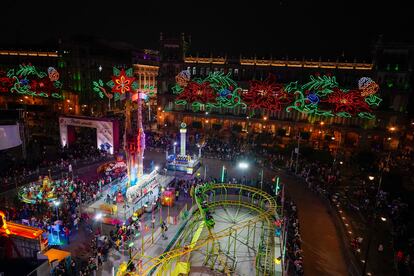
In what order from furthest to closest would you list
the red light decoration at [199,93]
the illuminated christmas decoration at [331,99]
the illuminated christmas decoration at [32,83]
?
the illuminated christmas decoration at [32,83] < the red light decoration at [199,93] < the illuminated christmas decoration at [331,99]

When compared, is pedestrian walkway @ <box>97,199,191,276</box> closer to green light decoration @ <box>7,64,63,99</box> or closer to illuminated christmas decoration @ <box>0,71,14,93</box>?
green light decoration @ <box>7,64,63,99</box>

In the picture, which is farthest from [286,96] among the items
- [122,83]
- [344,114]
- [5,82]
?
[5,82]

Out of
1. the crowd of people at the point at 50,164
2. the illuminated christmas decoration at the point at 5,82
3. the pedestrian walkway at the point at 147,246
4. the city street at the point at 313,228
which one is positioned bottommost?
the pedestrian walkway at the point at 147,246

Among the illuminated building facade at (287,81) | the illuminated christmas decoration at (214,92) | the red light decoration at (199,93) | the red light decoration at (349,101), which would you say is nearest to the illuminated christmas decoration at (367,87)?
the red light decoration at (349,101)

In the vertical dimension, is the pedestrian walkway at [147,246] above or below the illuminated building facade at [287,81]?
below

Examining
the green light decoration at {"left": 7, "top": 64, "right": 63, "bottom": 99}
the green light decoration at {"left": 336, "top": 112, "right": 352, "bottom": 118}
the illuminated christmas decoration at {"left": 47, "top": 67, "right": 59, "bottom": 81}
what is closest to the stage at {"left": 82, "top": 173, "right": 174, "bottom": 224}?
the green light decoration at {"left": 336, "top": 112, "right": 352, "bottom": 118}

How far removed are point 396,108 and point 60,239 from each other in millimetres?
51070

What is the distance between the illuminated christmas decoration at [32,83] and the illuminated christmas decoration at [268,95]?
3870cm

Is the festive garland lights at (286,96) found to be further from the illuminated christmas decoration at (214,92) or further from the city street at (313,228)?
the city street at (313,228)

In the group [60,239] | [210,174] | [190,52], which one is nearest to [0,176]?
[60,239]

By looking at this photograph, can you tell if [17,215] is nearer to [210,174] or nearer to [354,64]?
[210,174]

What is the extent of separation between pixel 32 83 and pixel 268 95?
4628cm

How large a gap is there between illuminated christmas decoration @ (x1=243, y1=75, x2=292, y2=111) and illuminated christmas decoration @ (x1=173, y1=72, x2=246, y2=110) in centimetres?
253

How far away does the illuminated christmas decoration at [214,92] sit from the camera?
52.5 meters
